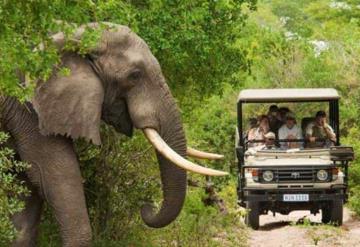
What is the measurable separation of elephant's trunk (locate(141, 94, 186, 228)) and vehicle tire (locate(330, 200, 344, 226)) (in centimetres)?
672

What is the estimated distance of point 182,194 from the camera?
12422 mm

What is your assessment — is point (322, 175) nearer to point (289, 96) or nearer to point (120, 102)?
point (289, 96)

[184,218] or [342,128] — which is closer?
[184,218]

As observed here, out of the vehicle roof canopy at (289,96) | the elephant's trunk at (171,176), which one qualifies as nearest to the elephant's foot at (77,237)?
the elephant's trunk at (171,176)

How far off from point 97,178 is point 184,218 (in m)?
1.66

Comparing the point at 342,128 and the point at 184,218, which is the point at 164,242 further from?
the point at 342,128

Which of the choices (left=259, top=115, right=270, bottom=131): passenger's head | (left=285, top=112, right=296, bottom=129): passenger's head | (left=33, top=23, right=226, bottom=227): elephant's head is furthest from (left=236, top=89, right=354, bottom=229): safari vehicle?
(left=33, top=23, right=226, bottom=227): elephant's head

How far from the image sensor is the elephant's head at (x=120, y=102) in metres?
11.9

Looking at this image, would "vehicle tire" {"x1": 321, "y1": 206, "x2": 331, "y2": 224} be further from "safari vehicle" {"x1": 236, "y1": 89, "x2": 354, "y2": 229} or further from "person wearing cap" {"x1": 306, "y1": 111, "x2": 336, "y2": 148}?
"person wearing cap" {"x1": 306, "y1": 111, "x2": 336, "y2": 148}

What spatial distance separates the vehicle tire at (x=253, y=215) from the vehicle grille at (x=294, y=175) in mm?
386

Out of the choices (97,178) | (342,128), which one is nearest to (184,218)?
(97,178)

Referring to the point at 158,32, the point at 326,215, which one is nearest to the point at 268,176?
the point at 326,215

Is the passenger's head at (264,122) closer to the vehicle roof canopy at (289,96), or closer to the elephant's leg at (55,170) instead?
the vehicle roof canopy at (289,96)

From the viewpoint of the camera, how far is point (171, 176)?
12.3m
